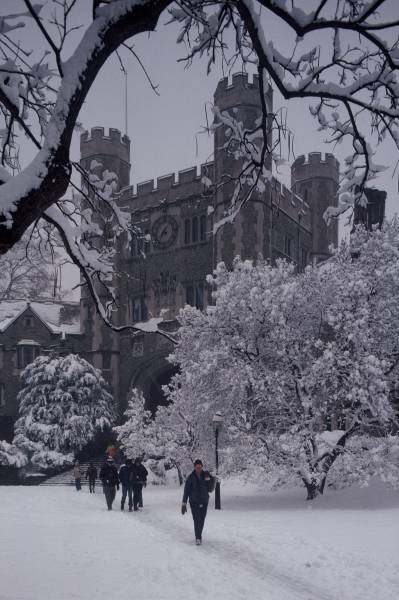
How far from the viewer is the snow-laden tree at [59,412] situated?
3391cm

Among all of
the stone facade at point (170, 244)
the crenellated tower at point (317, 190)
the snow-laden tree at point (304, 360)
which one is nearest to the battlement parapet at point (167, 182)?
the stone facade at point (170, 244)

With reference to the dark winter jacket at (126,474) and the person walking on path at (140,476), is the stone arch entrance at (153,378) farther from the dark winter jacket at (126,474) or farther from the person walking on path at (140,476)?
the dark winter jacket at (126,474)

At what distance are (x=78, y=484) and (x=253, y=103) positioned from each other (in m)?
20.2

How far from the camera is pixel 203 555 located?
9.46 m

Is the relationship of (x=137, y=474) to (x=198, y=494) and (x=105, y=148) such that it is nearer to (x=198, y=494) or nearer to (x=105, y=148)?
(x=198, y=494)

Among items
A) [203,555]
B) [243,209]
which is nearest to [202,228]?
[243,209]

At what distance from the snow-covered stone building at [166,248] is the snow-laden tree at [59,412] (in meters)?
2.65

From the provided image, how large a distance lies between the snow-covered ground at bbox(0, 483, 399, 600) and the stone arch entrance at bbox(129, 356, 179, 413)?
68.3 feet

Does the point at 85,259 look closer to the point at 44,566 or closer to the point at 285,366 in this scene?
the point at 44,566

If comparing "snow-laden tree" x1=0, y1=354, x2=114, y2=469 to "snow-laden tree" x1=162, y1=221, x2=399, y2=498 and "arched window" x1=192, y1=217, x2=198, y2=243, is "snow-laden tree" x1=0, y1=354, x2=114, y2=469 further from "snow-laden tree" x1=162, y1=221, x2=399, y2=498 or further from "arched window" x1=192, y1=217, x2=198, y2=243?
"snow-laden tree" x1=162, y1=221, x2=399, y2=498

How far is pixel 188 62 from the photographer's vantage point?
5.72m

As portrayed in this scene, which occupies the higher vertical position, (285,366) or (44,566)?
(285,366)

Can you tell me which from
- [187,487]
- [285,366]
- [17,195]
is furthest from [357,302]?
[17,195]

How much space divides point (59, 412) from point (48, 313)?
11332 millimetres
